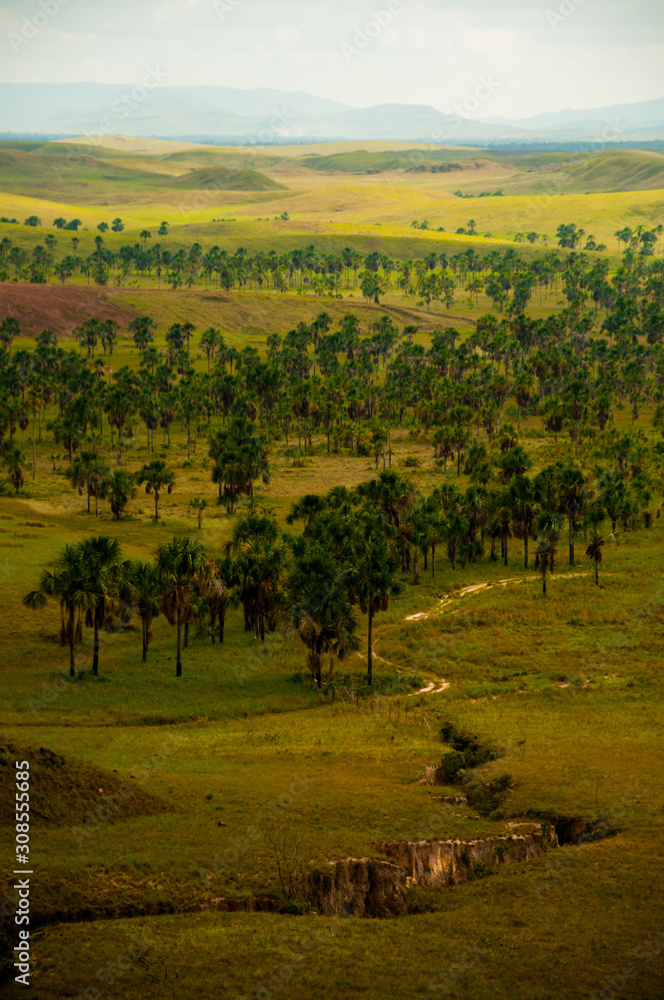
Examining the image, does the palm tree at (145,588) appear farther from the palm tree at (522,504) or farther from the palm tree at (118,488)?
the palm tree at (118,488)

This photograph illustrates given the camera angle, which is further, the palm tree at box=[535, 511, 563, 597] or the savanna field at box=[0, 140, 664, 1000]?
the palm tree at box=[535, 511, 563, 597]

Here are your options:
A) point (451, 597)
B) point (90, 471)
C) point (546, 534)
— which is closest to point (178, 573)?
point (451, 597)

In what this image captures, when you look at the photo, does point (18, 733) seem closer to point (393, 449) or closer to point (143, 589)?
point (143, 589)

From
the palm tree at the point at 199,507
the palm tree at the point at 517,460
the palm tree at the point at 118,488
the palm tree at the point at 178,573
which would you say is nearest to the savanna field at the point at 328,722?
the palm tree at the point at 178,573

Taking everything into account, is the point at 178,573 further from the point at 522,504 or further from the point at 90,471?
the point at 90,471

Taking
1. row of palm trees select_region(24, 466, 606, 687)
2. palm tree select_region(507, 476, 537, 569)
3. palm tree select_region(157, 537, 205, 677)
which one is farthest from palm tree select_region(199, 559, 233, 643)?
palm tree select_region(507, 476, 537, 569)

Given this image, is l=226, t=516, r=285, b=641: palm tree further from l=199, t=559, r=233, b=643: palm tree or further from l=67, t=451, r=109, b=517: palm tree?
l=67, t=451, r=109, b=517: palm tree

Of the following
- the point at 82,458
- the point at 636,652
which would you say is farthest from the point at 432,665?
the point at 82,458
